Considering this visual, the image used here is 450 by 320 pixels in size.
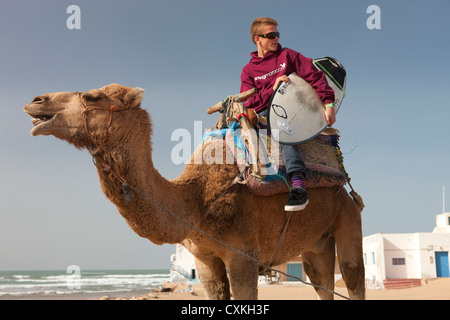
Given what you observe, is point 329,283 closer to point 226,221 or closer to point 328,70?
point 226,221

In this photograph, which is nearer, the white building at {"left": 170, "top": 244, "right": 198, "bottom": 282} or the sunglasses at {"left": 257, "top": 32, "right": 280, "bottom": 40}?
the sunglasses at {"left": 257, "top": 32, "right": 280, "bottom": 40}

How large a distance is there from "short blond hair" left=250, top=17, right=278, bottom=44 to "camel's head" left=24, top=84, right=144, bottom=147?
2.07 meters

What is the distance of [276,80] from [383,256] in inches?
1284

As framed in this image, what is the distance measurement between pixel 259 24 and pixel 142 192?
2585 mm

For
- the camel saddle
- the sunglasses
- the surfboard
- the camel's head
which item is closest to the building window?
the camel saddle

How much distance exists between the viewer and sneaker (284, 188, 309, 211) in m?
4.72

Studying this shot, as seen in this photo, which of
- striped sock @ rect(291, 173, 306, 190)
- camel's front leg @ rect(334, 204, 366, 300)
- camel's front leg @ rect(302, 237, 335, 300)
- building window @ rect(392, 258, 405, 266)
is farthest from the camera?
building window @ rect(392, 258, 405, 266)

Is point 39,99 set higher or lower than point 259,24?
lower

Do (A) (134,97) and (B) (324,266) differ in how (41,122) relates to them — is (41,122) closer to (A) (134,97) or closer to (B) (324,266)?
(A) (134,97)

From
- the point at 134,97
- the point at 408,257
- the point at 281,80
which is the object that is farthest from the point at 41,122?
the point at 408,257

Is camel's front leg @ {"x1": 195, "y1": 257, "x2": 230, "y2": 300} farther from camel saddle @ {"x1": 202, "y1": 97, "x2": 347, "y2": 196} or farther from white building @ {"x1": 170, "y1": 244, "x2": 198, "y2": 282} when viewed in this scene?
white building @ {"x1": 170, "y1": 244, "x2": 198, "y2": 282}

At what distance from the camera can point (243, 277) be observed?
4645 mm

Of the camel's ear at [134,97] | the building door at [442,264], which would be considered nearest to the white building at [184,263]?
the building door at [442,264]
